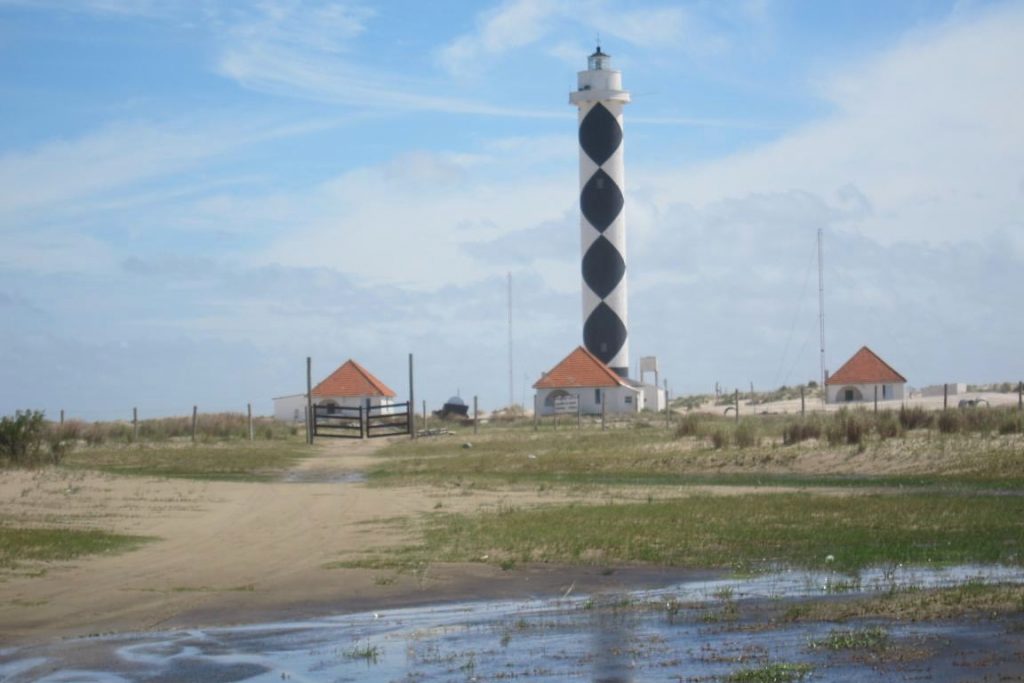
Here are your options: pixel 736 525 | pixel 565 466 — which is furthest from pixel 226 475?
pixel 736 525

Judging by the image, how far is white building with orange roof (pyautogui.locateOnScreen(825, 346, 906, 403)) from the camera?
65.8m

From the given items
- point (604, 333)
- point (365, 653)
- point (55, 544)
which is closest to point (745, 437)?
point (55, 544)

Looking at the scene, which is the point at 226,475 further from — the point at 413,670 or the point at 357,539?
the point at 413,670

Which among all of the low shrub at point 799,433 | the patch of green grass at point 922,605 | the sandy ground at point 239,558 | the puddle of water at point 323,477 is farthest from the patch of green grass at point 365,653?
the low shrub at point 799,433

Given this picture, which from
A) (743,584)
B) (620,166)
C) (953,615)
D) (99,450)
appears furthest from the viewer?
(620,166)

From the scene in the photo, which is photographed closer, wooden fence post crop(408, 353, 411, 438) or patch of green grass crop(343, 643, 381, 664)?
patch of green grass crop(343, 643, 381, 664)

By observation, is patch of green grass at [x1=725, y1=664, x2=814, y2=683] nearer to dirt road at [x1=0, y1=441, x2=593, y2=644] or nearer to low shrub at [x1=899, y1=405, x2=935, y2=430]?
dirt road at [x1=0, y1=441, x2=593, y2=644]

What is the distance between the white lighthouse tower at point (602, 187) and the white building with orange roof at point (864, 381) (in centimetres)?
1134

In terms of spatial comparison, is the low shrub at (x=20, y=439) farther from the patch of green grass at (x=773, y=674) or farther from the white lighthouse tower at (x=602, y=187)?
the white lighthouse tower at (x=602, y=187)

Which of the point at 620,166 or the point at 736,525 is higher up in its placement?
the point at 620,166

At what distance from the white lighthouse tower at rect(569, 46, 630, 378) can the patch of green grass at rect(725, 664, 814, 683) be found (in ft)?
→ 180

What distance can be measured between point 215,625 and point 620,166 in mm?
53463

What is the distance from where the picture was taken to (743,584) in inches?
562

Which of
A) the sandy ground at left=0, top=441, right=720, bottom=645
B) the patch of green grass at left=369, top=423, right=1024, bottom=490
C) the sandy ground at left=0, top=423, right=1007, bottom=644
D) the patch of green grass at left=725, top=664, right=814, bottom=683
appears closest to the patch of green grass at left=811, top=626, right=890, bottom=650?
the patch of green grass at left=725, top=664, right=814, bottom=683
